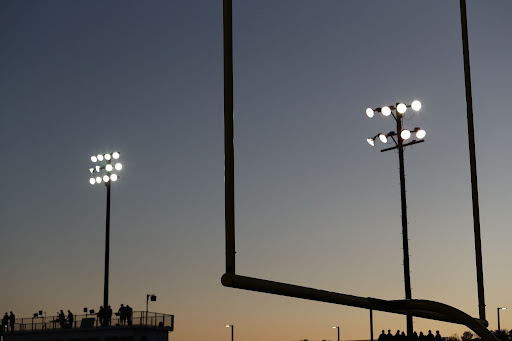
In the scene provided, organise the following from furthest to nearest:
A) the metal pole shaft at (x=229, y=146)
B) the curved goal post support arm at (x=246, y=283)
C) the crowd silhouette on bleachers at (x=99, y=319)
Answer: the crowd silhouette on bleachers at (x=99, y=319) → the metal pole shaft at (x=229, y=146) → the curved goal post support arm at (x=246, y=283)

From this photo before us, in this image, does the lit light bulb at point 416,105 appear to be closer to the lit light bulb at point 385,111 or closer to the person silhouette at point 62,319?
the lit light bulb at point 385,111

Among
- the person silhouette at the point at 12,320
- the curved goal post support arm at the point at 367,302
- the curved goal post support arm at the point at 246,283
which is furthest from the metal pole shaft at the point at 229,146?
the person silhouette at the point at 12,320

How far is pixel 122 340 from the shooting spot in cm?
3809

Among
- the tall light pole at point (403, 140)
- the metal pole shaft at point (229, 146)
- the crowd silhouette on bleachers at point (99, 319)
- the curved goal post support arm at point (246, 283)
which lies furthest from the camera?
the crowd silhouette on bleachers at point (99, 319)

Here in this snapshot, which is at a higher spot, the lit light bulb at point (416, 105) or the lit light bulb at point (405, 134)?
the lit light bulb at point (416, 105)

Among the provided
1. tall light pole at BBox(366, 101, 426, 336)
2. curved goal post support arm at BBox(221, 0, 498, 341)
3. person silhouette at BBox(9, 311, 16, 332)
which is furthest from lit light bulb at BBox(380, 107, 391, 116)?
person silhouette at BBox(9, 311, 16, 332)

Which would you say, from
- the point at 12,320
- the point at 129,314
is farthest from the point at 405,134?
the point at 12,320

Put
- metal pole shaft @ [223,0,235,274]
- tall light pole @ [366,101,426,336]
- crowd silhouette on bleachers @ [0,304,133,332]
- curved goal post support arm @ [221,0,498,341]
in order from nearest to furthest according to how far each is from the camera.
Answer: curved goal post support arm @ [221,0,498,341]
metal pole shaft @ [223,0,235,274]
tall light pole @ [366,101,426,336]
crowd silhouette on bleachers @ [0,304,133,332]

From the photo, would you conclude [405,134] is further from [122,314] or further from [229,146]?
[122,314]

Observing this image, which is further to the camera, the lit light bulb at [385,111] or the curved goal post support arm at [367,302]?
the lit light bulb at [385,111]

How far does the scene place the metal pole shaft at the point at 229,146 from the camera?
6535 mm

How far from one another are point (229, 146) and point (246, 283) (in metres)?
1.10

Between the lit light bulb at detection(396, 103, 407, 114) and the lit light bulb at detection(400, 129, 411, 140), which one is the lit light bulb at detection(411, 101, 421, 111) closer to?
the lit light bulb at detection(396, 103, 407, 114)

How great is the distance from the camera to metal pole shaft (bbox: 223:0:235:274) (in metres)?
6.54
